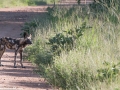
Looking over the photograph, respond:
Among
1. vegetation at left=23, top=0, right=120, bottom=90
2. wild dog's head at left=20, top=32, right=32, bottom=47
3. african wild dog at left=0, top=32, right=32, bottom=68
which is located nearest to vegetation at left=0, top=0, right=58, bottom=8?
vegetation at left=23, top=0, right=120, bottom=90

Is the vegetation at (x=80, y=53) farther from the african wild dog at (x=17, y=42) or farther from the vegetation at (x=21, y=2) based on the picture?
the vegetation at (x=21, y=2)

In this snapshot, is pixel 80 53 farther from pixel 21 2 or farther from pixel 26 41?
pixel 21 2

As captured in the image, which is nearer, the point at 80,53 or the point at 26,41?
the point at 80,53

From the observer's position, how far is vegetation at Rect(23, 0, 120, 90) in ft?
34.2

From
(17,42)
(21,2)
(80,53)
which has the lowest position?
(21,2)

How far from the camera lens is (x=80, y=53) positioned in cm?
1184

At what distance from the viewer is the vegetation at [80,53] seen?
10.4m

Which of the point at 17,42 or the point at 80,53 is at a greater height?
the point at 80,53

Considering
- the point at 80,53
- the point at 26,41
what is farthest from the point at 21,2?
the point at 80,53

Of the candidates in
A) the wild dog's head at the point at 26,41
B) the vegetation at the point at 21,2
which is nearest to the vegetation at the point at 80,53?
the wild dog's head at the point at 26,41

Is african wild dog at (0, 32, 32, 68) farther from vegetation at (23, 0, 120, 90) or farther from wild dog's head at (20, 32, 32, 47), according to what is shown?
vegetation at (23, 0, 120, 90)

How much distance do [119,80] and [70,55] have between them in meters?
2.07

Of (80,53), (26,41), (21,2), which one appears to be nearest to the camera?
(80,53)

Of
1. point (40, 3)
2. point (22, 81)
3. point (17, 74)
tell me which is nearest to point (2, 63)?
point (17, 74)
